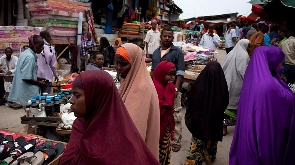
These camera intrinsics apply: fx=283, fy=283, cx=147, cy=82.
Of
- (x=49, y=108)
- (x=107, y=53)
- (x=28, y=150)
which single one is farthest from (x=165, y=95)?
(x=107, y=53)

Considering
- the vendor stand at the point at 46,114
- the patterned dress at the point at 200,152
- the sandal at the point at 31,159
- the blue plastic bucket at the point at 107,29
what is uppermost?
the blue plastic bucket at the point at 107,29

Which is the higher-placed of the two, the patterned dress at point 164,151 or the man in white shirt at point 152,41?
the man in white shirt at point 152,41

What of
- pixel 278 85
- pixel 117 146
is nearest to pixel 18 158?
pixel 117 146

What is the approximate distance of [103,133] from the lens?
175 centimetres

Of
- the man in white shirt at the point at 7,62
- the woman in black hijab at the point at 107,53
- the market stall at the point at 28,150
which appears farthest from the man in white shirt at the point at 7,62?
the market stall at the point at 28,150

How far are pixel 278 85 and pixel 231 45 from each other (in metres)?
10.4

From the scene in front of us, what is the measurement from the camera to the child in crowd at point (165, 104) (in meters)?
3.23

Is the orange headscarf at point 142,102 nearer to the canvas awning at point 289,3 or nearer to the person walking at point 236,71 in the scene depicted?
the canvas awning at point 289,3

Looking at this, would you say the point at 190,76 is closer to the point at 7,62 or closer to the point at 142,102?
the point at 142,102

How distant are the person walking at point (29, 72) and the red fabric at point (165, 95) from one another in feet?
7.60

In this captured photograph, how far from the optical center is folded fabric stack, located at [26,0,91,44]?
885 cm

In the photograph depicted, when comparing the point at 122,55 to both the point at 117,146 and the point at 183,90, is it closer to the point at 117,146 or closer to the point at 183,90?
the point at 117,146

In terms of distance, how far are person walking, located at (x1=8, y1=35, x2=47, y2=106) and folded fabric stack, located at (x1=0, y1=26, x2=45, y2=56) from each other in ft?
10.2

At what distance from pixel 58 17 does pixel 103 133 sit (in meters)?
8.28
